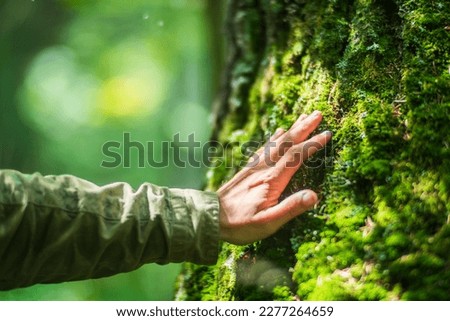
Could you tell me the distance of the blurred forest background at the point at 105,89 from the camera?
8336 mm

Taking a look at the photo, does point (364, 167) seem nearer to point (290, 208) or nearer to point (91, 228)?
point (290, 208)

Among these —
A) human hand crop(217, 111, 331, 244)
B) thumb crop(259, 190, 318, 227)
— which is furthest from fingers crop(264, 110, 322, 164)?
thumb crop(259, 190, 318, 227)

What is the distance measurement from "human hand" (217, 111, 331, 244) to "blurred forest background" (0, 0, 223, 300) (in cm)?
636

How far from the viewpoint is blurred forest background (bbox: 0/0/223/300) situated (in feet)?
27.3

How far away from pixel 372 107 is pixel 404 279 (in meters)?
0.77

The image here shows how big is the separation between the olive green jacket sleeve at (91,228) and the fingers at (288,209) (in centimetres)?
23

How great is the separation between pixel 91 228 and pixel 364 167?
1190 millimetres

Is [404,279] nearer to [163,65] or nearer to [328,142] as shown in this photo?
[328,142]

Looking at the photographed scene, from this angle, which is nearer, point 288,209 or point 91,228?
point 91,228

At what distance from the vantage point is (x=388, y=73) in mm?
1932

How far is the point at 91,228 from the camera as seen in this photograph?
5.49 ft

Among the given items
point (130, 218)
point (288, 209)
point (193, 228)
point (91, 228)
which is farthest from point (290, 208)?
point (91, 228)

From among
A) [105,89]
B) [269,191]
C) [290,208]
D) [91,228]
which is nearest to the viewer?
[91,228]

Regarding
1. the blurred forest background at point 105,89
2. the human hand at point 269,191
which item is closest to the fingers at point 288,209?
the human hand at point 269,191
